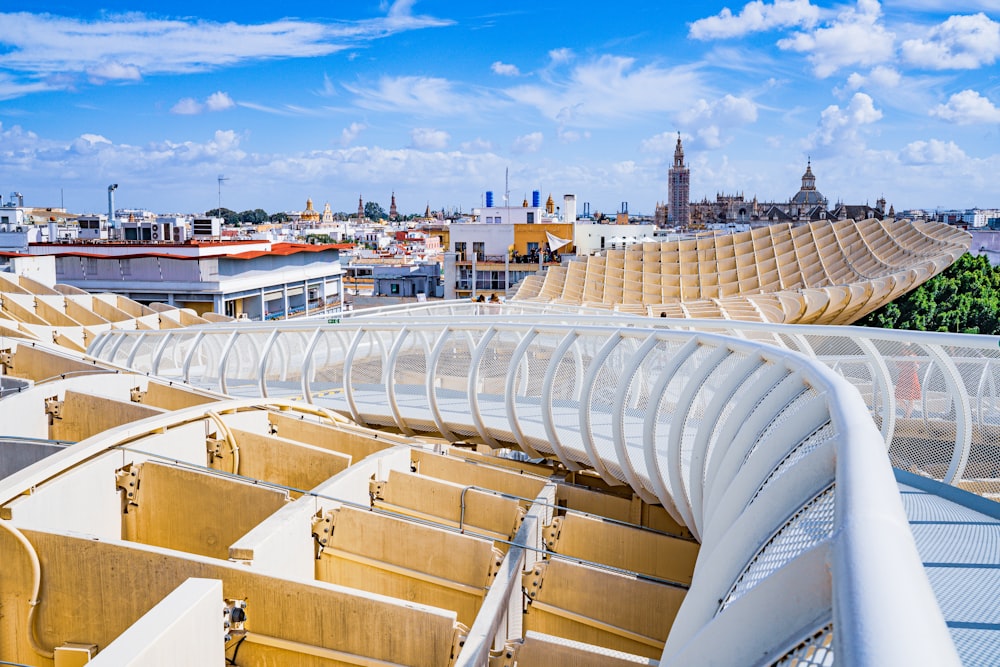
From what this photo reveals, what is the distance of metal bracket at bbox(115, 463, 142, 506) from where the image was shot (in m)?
8.88

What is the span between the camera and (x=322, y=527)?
27.7 ft

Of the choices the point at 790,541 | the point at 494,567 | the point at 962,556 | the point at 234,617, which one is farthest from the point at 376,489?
the point at 790,541

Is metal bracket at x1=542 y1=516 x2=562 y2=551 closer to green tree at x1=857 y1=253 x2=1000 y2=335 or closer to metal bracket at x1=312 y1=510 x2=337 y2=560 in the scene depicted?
metal bracket at x1=312 y1=510 x2=337 y2=560

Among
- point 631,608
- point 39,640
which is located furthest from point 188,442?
point 631,608

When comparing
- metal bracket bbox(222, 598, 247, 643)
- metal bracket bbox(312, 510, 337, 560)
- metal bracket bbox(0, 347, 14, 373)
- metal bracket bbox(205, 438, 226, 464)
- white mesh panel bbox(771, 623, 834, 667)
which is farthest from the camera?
metal bracket bbox(0, 347, 14, 373)

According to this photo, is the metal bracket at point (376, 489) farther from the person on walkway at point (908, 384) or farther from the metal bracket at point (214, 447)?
the person on walkway at point (908, 384)

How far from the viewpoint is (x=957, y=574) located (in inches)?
140

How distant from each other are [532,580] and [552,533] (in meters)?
1.13

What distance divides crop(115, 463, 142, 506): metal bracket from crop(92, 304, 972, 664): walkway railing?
141 inches

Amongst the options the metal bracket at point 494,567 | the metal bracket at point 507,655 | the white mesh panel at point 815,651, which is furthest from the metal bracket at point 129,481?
the white mesh panel at point 815,651

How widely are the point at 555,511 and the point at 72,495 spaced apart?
520 cm

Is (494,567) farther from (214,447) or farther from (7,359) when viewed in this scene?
(7,359)

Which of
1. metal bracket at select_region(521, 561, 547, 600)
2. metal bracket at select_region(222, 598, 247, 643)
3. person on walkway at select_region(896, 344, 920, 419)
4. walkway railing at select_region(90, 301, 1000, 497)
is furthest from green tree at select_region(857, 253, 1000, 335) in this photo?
metal bracket at select_region(222, 598, 247, 643)

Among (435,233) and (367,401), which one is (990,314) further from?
(435,233)
